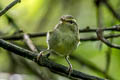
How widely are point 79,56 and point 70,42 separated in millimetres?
1412

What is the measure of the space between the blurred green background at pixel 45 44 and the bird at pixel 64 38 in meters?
0.49

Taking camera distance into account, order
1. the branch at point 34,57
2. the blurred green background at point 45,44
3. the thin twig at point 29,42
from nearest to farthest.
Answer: the branch at point 34,57, the thin twig at point 29,42, the blurred green background at point 45,44

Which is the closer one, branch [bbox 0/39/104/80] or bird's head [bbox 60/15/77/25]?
branch [bbox 0/39/104/80]

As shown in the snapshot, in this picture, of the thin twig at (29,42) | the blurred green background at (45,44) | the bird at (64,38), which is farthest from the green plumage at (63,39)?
the blurred green background at (45,44)

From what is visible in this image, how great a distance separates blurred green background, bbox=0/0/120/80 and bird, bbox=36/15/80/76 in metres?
0.49

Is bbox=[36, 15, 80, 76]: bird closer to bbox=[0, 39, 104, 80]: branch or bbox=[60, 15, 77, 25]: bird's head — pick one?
bbox=[60, 15, 77, 25]: bird's head

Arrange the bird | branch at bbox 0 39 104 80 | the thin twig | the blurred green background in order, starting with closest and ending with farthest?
branch at bbox 0 39 104 80, the bird, the thin twig, the blurred green background

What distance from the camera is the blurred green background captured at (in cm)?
465

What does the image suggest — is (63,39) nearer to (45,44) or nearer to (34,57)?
(34,57)

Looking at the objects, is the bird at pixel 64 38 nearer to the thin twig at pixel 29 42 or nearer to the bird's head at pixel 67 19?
the bird's head at pixel 67 19

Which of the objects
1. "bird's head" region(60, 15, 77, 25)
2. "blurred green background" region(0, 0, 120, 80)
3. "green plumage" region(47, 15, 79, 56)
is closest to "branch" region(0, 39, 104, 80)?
"green plumage" region(47, 15, 79, 56)

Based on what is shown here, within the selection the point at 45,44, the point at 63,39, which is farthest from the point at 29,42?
the point at 45,44

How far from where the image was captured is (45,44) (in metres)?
5.36

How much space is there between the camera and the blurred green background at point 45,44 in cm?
465
